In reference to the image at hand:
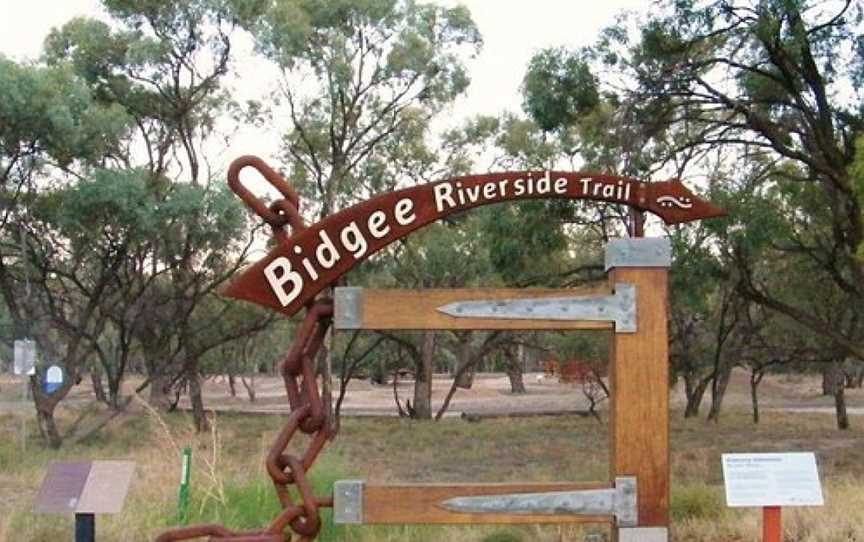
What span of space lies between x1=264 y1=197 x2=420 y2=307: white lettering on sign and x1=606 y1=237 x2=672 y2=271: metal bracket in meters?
0.96

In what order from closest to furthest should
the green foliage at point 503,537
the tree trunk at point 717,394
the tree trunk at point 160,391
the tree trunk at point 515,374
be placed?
the green foliage at point 503,537 < the tree trunk at point 717,394 < the tree trunk at point 160,391 < the tree trunk at point 515,374

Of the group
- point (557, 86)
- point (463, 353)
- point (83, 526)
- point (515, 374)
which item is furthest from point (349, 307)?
point (515, 374)

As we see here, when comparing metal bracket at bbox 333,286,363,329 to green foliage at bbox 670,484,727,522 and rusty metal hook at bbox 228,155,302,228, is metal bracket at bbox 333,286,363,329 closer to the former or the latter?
rusty metal hook at bbox 228,155,302,228

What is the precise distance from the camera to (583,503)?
15.9 ft

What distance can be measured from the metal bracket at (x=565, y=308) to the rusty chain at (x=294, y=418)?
61cm

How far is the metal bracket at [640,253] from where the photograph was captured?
4.87 m

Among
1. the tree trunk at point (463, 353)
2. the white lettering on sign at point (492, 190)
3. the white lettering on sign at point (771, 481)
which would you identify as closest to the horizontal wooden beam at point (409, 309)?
the white lettering on sign at point (492, 190)

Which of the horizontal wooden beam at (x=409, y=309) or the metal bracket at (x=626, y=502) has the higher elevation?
the horizontal wooden beam at (x=409, y=309)

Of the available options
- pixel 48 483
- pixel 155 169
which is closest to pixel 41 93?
pixel 155 169

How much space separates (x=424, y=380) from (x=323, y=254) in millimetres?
28534

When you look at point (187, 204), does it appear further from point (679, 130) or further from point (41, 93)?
point (679, 130)

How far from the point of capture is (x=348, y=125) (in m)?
26.5

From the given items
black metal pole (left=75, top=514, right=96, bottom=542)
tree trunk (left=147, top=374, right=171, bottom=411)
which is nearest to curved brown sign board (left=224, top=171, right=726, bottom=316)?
black metal pole (left=75, top=514, right=96, bottom=542)

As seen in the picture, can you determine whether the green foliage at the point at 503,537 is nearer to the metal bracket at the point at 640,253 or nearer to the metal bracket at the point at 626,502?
the metal bracket at the point at 626,502
